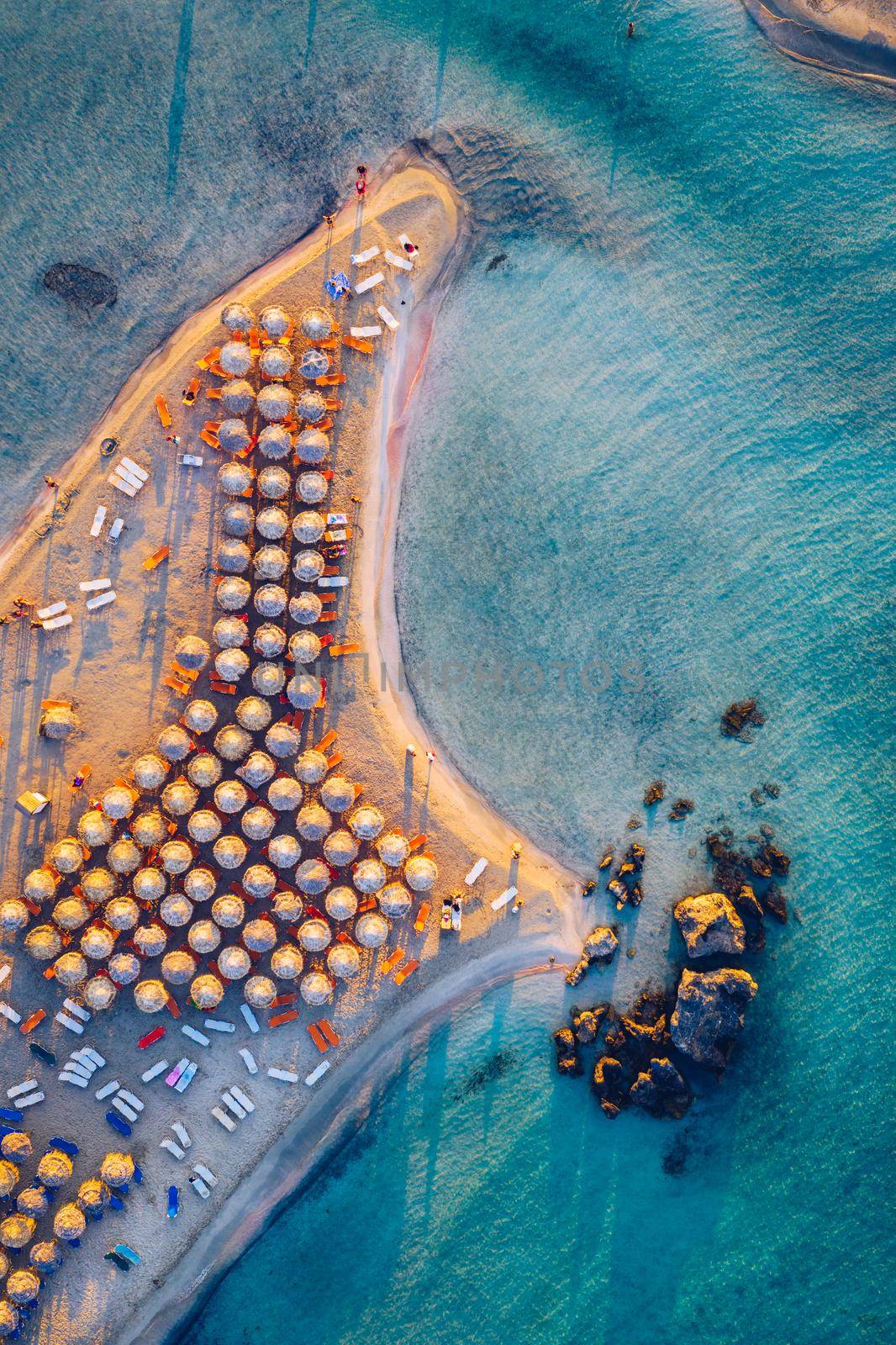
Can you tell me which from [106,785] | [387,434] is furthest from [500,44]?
[106,785]

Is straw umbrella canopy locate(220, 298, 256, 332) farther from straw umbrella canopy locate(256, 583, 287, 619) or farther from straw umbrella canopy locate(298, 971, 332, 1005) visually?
straw umbrella canopy locate(298, 971, 332, 1005)

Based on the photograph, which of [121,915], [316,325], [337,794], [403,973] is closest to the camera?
[121,915]

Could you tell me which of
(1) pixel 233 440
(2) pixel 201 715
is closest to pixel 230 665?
(2) pixel 201 715

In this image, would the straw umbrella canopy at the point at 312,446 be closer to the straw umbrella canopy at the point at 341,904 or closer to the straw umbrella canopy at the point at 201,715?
the straw umbrella canopy at the point at 201,715

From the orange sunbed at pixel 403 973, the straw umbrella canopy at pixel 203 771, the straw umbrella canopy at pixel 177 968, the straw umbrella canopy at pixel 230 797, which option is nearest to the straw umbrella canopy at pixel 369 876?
the orange sunbed at pixel 403 973

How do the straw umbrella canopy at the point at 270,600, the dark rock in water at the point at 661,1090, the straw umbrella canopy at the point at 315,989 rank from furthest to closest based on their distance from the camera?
the dark rock in water at the point at 661,1090, the straw umbrella canopy at the point at 270,600, the straw umbrella canopy at the point at 315,989

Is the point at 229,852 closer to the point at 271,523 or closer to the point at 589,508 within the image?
the point at 271,523

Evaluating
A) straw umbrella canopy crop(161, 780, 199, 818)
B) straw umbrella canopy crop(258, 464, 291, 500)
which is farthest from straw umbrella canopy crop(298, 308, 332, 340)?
straw umbrella canopy crop(161, 780, 199, 818)

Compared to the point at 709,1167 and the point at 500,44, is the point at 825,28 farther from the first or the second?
the point at 709,1167
